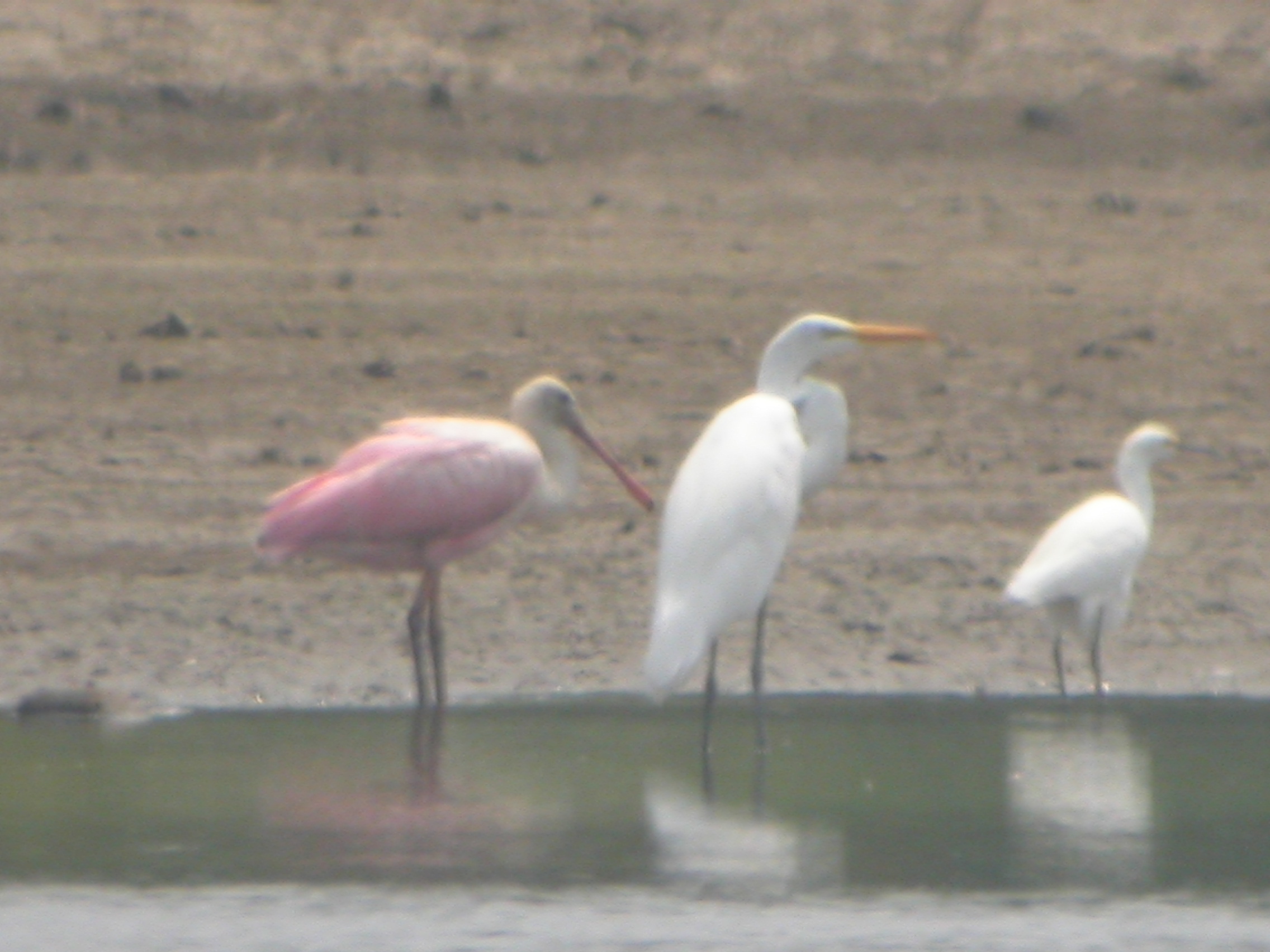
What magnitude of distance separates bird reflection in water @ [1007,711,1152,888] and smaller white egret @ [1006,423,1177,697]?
2.33 feet

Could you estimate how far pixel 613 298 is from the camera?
14672mm

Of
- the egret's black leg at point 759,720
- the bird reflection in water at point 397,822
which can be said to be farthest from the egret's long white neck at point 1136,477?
the bird reflection in water at point 397,822

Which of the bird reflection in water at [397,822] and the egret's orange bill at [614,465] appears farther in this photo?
the egret's orange bill at [614,465]

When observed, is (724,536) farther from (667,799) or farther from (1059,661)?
(1059,661)

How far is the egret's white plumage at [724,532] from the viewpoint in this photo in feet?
26.0

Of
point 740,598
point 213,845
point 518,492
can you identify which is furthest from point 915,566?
point 213,845

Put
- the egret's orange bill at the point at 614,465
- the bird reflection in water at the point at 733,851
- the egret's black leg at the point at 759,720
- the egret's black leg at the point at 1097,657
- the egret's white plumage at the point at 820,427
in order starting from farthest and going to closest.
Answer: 1. the egret's orange bill at the point at 614,465
2. the egret's white plumage at the point at 820,427
3. the egret's black leg at the point at 1097,657
4. the egret's black leg at the point at 759,720
5. the bird reflection in water at the point at 733,851

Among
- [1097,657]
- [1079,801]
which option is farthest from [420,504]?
[1079,801]

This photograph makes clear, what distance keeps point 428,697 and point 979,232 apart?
24.7 ft

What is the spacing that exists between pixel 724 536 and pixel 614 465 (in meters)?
2.31

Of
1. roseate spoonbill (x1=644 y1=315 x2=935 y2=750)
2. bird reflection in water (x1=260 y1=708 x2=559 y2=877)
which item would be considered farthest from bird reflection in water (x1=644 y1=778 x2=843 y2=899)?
roseate spoonbill (x1=644 y1=315 x2=935 y2=750)

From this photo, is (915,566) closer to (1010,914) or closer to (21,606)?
(21,606)

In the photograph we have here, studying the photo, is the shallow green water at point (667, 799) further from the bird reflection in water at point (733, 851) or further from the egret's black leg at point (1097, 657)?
the egret's black leg at point (1097, 657)

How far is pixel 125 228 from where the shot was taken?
15719mm
